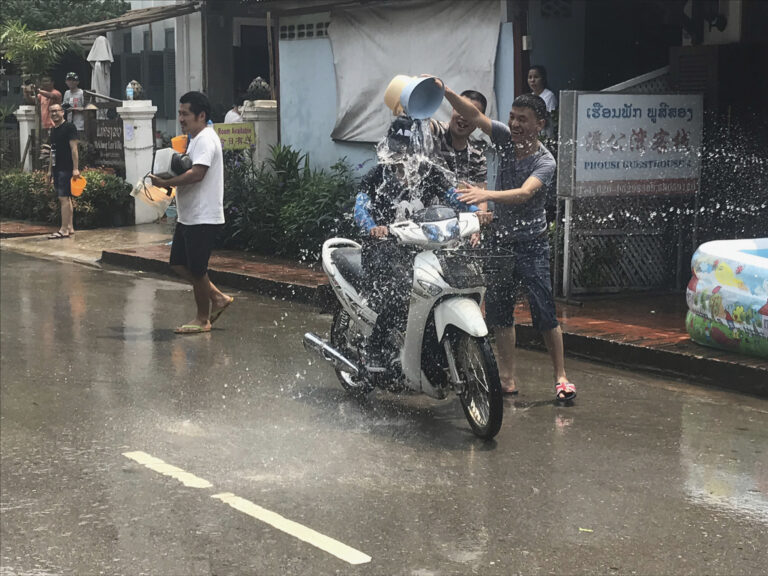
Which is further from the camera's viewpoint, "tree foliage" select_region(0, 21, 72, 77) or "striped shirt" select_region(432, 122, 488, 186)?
"tree foliage" select_region(0, 21, 72, 77)

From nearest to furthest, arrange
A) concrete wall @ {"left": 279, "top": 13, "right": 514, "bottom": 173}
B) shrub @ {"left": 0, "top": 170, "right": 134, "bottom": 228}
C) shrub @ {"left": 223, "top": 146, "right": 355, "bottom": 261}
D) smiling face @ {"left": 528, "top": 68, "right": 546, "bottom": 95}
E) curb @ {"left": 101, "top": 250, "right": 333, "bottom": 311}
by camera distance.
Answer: curb @ {"left": 101, "top": 250, "right": 333, "bottom": 311} < smiling face @ {"left": 528, "top": 68, "right": 546, "bottom": 95} < shrub @ {"left": 223, "top": 146, "right": 355, "bottom": 261} < concrete wall @ {"left": 279, "top": 13, "right": 514, "bottom": 173} < shrub @ {"left": 0, "top": 170, "right": 134, "bottom": 228}

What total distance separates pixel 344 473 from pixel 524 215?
7.43 ft

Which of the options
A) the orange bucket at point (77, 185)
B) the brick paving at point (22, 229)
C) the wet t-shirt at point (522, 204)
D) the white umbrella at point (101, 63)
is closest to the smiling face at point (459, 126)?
the wet t-shirt at point (522, 204)

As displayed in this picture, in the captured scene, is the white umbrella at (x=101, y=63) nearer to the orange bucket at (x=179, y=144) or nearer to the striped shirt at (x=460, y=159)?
the orange bucket at (x=179, y=144)

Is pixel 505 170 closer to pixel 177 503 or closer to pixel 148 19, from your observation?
pixel 177 503

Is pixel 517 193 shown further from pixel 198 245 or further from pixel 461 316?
pixel 198 245

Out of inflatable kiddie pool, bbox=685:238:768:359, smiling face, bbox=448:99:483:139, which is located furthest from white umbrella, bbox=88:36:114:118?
smiling face, bbox=448:99:483:139

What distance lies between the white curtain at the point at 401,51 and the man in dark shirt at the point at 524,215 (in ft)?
18.0

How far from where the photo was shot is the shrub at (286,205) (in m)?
13.9

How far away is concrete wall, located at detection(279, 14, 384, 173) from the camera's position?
15.5 metres

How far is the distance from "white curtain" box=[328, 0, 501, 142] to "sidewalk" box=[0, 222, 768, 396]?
7.30 feet

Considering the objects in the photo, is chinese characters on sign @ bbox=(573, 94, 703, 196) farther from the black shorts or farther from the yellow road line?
the yellow road line

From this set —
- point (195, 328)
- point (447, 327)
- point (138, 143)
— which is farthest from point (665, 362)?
point (138, 143)

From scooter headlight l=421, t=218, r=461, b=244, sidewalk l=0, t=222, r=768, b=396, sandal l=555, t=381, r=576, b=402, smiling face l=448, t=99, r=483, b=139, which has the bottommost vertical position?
sandal l=555, t=381, r=576, b=402
